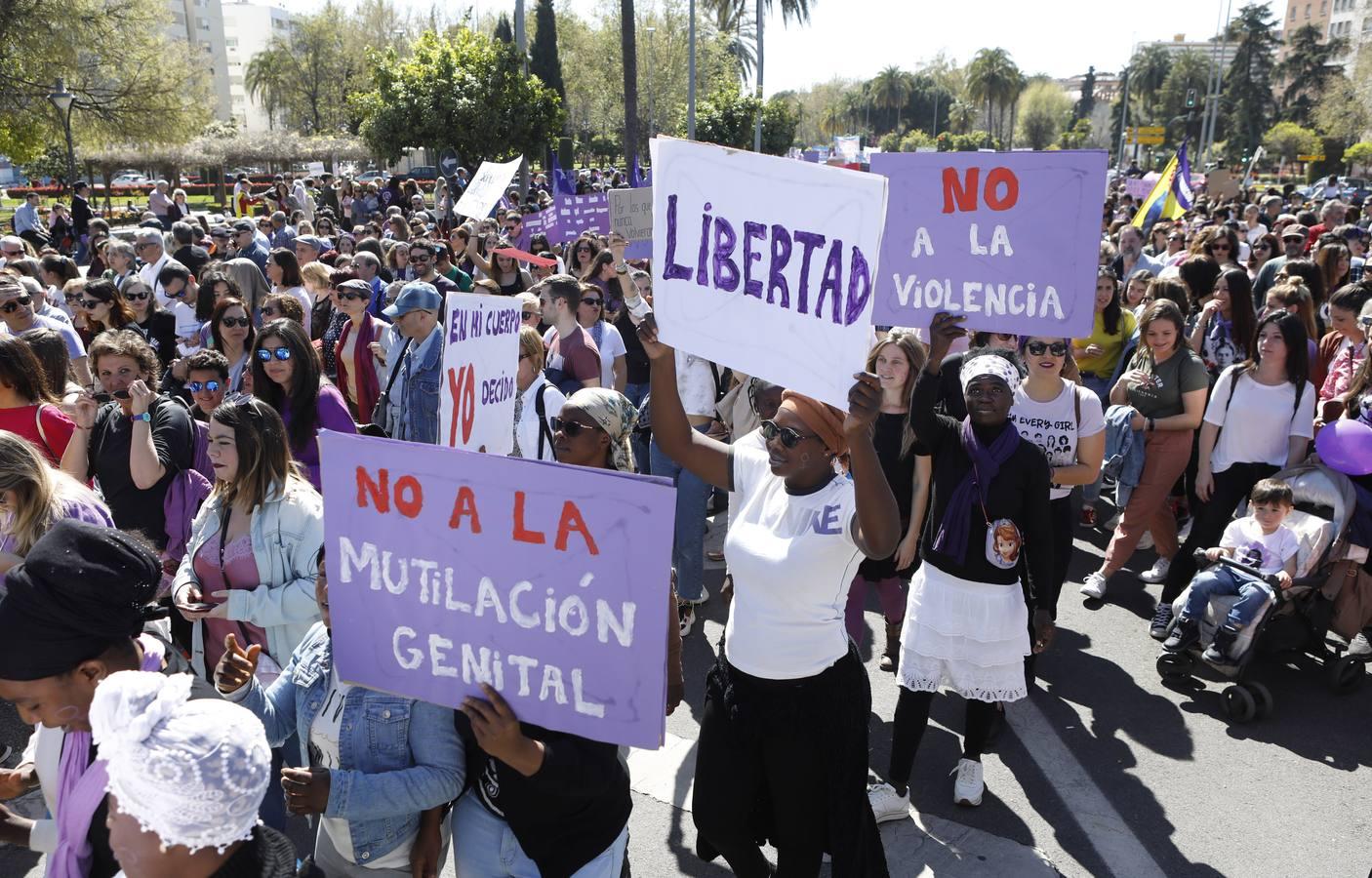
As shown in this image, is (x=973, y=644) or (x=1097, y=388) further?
(x=1097, y=388)

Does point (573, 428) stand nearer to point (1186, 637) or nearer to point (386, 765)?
point (386, 765)

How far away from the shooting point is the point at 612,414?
10.7 feet

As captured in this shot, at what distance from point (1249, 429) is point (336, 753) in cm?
517

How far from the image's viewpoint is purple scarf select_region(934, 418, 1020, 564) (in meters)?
3.90

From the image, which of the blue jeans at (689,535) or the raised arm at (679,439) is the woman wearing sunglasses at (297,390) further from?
the raised arm at (679,439)

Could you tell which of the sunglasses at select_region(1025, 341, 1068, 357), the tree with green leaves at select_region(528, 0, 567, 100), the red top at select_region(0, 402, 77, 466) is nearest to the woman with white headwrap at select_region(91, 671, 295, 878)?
the red top at select_region(0, 402, 77, 466)

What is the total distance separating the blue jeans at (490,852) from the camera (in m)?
2.59

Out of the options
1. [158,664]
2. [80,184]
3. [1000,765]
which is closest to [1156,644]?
[1000,765]

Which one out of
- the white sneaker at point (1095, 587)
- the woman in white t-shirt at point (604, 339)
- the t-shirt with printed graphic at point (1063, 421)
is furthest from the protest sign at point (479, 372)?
the white sneaker at point (1095, 587)

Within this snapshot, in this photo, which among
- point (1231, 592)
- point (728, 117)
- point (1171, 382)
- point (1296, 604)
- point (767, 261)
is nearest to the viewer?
point (767, 261)

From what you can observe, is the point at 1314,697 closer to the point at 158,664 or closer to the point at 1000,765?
the point at 1000,765

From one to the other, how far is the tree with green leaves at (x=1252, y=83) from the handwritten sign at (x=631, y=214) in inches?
3107

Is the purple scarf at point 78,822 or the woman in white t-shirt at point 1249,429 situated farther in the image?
the woman in white t-shirt at point 1249,429

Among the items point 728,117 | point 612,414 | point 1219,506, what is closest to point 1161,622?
point 1219,506
